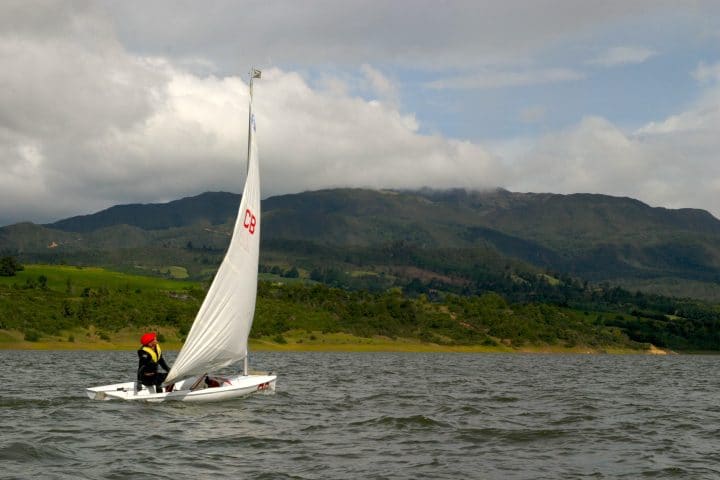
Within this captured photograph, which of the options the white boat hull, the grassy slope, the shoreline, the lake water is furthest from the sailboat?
the grassy slope

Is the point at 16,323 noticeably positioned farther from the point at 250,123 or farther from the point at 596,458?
the point at 596,458

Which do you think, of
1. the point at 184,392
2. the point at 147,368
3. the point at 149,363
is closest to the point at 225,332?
the point at 184,392

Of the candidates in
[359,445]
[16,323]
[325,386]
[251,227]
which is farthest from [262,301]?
[359,445]

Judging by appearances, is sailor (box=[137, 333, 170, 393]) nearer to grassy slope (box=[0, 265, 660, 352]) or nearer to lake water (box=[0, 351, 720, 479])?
lake water (box=[0, 351, 720, 479])

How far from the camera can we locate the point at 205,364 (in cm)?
4028

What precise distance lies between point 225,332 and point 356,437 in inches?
439

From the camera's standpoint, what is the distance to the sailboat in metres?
39.4

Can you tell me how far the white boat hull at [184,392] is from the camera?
39.3 m

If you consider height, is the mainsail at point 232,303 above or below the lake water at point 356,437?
above

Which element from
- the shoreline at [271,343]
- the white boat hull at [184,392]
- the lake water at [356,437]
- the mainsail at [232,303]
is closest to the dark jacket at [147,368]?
the white boat hull at [184,392]

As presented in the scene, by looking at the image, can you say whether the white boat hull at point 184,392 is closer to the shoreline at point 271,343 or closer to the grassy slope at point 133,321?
the shoreline at point 271,343

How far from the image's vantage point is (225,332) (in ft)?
136

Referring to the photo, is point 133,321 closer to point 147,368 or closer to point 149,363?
point 147,368

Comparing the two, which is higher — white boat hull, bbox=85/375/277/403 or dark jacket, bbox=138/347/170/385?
dark jacket, bbox=138/347/170/385
